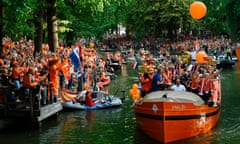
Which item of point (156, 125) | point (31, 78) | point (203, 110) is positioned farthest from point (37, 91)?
point (203, 110)

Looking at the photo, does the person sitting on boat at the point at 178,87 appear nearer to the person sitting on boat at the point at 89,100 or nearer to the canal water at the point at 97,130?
the canal water at the point at 97,130

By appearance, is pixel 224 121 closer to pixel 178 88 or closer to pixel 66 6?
pixel 178 88

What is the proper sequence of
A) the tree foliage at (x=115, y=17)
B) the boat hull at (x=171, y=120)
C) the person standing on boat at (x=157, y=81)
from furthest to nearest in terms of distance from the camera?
the tree foliage at (x=115, y=17)
the person standing on boat at (x=157, y=81)
the boat hull at (x=171, y=120)

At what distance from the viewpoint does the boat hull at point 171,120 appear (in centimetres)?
Result: 1585

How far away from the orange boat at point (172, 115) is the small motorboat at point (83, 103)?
17.4ft

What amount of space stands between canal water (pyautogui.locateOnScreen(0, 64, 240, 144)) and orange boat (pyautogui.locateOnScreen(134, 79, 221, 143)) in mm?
381

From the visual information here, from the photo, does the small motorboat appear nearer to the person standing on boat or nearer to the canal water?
the canal water

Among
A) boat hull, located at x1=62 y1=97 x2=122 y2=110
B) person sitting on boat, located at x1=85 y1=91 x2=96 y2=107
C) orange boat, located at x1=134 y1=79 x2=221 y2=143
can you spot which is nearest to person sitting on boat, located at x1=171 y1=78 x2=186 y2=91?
orange boat, located at x1=134 y1=79 x2=221 y2=143

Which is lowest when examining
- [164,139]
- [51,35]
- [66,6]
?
[164,139]

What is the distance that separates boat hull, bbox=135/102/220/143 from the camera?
15.9 m

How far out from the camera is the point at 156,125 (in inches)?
638

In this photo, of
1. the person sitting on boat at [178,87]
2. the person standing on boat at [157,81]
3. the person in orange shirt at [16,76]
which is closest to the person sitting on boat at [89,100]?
the person standing on boat at [157,81]

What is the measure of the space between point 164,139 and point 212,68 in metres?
5.16

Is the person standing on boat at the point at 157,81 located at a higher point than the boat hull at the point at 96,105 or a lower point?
higher
